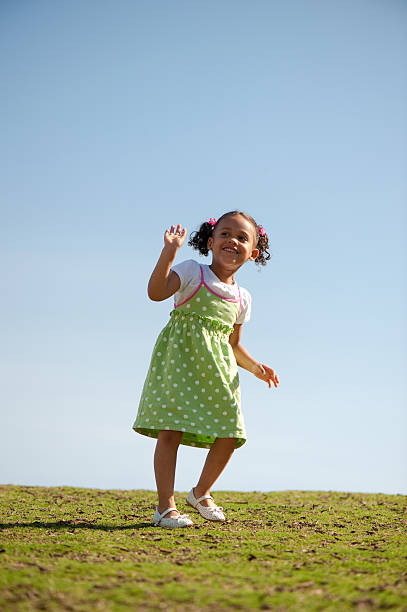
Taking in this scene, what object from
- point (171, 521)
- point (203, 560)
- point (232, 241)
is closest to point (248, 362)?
point (232, 241)

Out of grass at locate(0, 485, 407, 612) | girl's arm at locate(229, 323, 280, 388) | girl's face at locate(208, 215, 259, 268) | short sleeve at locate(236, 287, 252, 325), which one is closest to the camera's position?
grass at locate(0, 485, 407, 612)

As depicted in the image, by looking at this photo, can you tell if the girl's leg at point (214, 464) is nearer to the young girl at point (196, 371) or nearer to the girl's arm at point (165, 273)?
the young girl at point (196, 371)

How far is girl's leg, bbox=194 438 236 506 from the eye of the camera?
14.2 ft

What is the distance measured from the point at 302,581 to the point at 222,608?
56 cm

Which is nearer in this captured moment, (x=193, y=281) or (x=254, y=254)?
(x=193, y=281)

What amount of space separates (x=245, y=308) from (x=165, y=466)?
1.33m

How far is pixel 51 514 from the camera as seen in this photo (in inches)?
180

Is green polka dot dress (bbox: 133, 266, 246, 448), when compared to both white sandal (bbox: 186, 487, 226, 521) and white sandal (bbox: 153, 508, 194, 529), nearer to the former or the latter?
white sandal (bbox: 186, 487, 226, 521)

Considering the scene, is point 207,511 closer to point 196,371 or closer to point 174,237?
point 196,371

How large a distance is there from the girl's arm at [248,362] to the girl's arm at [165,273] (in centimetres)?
79

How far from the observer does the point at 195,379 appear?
A: 4285 mm

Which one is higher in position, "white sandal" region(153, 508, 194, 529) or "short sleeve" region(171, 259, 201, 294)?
"short sleeve" region(171, 259, 201, 294)

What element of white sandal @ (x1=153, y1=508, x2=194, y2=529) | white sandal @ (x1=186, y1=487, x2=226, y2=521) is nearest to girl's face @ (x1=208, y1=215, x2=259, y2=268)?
white sandal @ (x1=186, y1=487, x2=226, y2=521)

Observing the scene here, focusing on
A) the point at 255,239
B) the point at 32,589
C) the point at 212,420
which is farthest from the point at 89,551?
the point at 255,239
